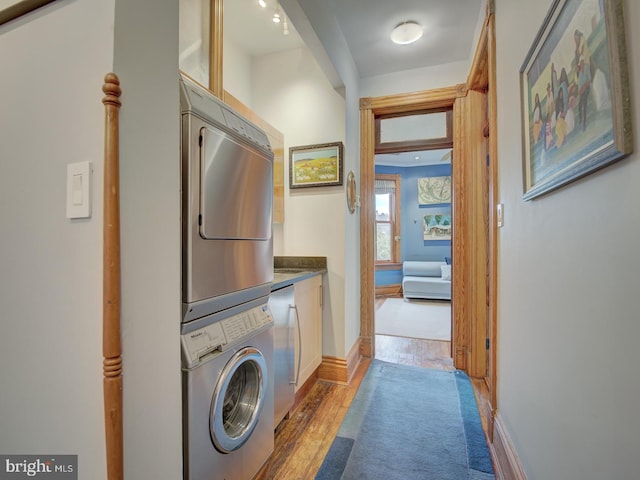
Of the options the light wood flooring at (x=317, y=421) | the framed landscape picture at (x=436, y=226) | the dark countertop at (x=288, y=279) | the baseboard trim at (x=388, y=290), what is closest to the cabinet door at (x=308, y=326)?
the dark countertop at (x=288, y=279)

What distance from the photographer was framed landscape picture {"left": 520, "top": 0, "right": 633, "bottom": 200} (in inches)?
21.3

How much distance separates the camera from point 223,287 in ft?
3.56

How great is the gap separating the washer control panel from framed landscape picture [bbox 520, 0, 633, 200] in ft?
3.93

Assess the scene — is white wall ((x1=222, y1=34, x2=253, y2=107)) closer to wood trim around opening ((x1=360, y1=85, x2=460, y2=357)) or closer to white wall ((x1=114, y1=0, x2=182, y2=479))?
wood trim around opening ((x1=360, y1=85, x2=460, y2=357))

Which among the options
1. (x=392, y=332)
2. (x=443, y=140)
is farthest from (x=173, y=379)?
(x=392, y=332)

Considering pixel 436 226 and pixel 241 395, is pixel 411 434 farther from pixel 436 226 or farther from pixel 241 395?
pixel 436 226

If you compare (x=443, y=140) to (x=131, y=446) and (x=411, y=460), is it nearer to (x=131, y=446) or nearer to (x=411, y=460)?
(x=411, y=460)

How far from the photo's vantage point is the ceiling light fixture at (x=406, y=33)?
86.2 inches

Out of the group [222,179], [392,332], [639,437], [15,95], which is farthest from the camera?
[392,332]

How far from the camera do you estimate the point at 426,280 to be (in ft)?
17.7

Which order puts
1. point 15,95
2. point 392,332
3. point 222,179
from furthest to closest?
point 392,332 < point 222,179 < point 15,95

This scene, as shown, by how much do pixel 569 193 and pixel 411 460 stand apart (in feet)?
4.97

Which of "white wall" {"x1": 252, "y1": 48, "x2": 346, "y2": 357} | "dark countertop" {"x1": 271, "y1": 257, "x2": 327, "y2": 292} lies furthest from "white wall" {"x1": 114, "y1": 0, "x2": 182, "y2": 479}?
"white wall" {"x1": 252, "y1": 48, "x2": 346, "y2": 357}

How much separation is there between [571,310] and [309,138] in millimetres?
2143
